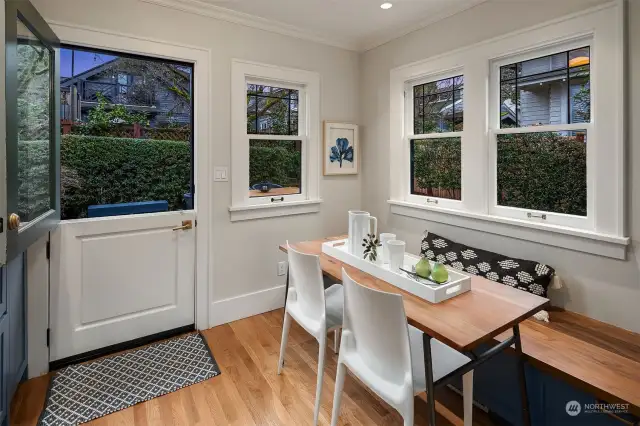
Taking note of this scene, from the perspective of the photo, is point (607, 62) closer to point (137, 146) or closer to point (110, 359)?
point (137, 146)

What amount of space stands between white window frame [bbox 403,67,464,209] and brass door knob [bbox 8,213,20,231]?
9.11 ft

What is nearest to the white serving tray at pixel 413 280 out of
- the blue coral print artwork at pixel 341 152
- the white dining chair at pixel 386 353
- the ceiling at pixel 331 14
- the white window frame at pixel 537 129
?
the white dining chair at pixel 386 353

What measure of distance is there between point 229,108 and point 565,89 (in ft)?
7.86

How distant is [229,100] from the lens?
9.39 ft

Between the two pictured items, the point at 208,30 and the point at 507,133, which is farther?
the point at 208,30

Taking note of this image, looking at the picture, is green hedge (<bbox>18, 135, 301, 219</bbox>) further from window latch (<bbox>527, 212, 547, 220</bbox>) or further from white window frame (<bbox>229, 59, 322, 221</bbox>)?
window latch (<bbox>527, 212, 547, 220</bbox>)

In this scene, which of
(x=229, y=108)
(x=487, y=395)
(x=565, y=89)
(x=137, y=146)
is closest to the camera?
(x=487, y=395)

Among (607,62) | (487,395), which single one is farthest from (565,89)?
(487,395)

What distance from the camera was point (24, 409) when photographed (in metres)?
1.94

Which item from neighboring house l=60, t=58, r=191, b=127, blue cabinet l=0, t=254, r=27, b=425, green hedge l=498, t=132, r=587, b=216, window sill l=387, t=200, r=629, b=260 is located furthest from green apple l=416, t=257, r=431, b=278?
neighboring house l=60, t=58, r=191, b=127

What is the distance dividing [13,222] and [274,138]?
2052 mm

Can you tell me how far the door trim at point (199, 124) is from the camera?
7.97 ft

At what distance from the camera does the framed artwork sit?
11.3 feet

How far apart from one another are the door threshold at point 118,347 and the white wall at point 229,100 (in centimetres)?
32
